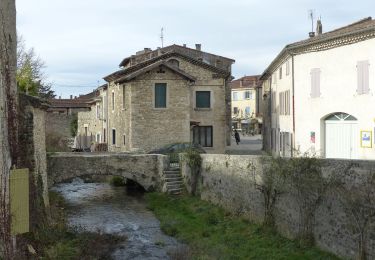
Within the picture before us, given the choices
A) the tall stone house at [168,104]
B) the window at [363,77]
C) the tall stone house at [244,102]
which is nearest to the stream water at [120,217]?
the tall stone house at [168,104]

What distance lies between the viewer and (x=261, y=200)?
1538 cm

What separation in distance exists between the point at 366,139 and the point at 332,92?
2798mm

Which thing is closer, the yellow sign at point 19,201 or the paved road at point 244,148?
the yellow sign at point 19,201

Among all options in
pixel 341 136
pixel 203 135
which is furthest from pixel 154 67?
pixel 341 136

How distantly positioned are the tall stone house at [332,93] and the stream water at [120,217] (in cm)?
611

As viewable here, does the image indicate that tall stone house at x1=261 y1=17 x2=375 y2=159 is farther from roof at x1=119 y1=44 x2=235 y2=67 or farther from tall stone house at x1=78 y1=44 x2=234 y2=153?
roof at x1=119 y1=44 x2=235 y2=67

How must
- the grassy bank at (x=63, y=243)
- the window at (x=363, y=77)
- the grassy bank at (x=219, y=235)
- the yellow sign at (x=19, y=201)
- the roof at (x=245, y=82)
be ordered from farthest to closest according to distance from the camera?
the roof at (x=245, y=82), the window at (x=363, y=77), the grassy bank at (x=219, y=235), the grassy bank at (x=63, y=243), the yellow sign at (x=19, y=201)

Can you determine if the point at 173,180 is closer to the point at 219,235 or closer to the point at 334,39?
the point at 219,235

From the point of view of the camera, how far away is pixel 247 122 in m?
66.9

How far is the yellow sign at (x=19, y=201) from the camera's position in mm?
10320

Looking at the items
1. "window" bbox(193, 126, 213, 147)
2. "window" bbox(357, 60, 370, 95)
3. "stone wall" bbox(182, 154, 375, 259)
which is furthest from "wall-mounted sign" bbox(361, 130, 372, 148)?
"window" bbox(193, 126, 213, 147)

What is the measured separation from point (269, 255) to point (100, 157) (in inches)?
491

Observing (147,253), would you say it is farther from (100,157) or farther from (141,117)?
(141,117)

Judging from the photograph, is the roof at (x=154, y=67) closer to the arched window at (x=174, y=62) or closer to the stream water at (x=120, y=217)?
the arched window at (x=174, y=62)
